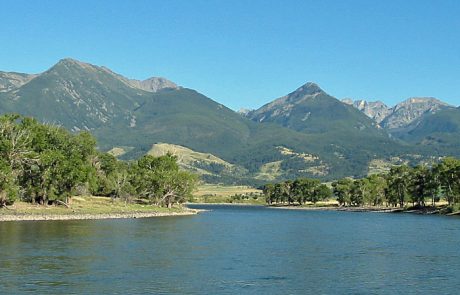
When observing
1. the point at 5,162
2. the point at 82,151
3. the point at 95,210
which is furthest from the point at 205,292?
the point at 82,151

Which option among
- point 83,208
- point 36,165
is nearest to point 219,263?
point 36,165

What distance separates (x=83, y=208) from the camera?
164750 millimetres

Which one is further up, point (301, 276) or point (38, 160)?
point (38, 160)

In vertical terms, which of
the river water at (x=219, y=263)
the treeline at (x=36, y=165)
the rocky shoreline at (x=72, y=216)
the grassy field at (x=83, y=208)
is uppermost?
the treeline at (x=36, y=165)

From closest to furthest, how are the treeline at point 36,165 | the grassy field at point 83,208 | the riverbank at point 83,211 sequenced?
1. the riverbank at point 83,211
2. the treeline at point 36,165
3. the grassy field at point 83,208

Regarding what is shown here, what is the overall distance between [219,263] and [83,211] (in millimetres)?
96918

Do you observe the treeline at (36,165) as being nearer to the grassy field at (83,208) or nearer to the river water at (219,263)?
the grassy field at (83,208)

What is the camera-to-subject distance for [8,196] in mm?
136125

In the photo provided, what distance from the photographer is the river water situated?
53094 mm

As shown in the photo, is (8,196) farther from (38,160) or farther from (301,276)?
(301,276)

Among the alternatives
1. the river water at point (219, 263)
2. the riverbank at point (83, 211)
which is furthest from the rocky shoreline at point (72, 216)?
the river water at point (219, 263)

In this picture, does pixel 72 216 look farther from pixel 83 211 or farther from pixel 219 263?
pixel 219 263

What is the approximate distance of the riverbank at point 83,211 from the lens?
5424 inches

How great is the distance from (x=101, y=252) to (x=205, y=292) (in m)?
29.6
